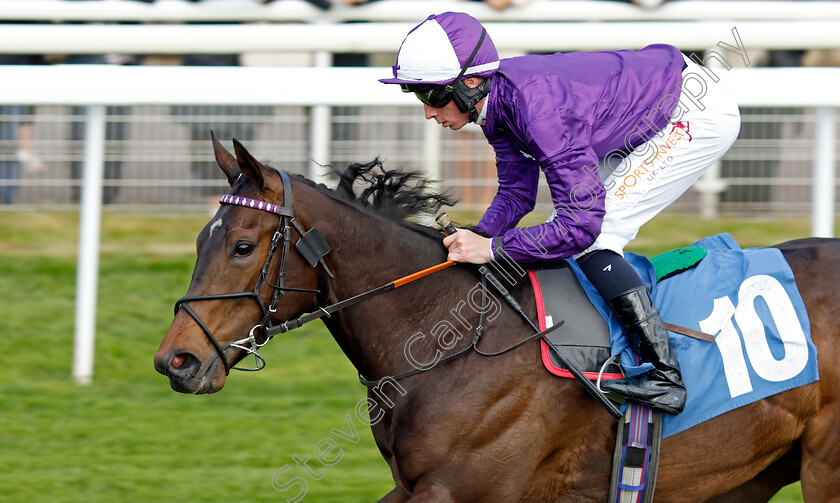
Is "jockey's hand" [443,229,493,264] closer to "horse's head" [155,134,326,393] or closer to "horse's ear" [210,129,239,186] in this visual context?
"horse's head" [155,134,326,393]

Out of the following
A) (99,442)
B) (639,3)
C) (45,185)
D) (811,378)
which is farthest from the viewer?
(45,185)

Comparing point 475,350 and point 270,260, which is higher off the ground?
point 270,260

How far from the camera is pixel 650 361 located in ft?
9.53

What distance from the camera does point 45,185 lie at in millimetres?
6844

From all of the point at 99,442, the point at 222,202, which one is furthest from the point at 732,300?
the point at 99,442

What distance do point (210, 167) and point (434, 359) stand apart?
14.1 ft

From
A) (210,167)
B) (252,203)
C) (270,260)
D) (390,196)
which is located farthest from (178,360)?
(210,167)

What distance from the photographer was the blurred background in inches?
191

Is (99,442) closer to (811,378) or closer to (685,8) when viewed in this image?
(811,378)

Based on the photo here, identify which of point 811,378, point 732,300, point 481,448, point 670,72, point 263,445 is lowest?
point 263,445

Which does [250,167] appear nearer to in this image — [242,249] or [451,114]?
[242,249]

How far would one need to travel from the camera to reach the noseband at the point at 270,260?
2717 mm

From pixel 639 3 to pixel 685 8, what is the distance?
315 millimetres

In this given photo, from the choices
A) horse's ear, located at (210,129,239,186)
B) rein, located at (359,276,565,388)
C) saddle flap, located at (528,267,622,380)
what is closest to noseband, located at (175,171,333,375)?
horse's ear, located at (210,129,239,186)
